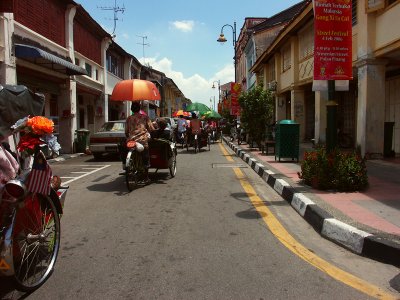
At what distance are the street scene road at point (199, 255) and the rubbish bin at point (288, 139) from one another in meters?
5.43

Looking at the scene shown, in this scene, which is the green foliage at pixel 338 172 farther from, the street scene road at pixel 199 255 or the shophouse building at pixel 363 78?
the shophouse building at pixel 363 78

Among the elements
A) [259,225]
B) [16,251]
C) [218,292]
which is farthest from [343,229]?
[16,251]

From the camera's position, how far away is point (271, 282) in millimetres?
3705

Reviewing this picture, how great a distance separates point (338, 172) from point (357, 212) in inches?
68.5

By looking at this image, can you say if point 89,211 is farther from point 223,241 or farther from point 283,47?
point 283,47

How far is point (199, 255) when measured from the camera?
4445mm

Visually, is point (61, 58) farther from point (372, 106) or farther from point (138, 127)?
point (372, 106)

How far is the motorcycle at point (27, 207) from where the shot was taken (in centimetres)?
326

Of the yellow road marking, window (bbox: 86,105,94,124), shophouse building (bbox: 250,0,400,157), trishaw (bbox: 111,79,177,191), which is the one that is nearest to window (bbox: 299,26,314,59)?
shophouse building (bbox: 250,0,400,157)

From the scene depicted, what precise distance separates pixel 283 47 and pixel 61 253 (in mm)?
21259

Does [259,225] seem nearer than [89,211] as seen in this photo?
Yes

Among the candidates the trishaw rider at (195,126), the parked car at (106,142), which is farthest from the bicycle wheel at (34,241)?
the trishaw rider at (195,126)

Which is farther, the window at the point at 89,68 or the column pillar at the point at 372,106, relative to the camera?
the window at the point at 89,68

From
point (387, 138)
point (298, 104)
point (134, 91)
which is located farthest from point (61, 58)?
point (387, 138)
